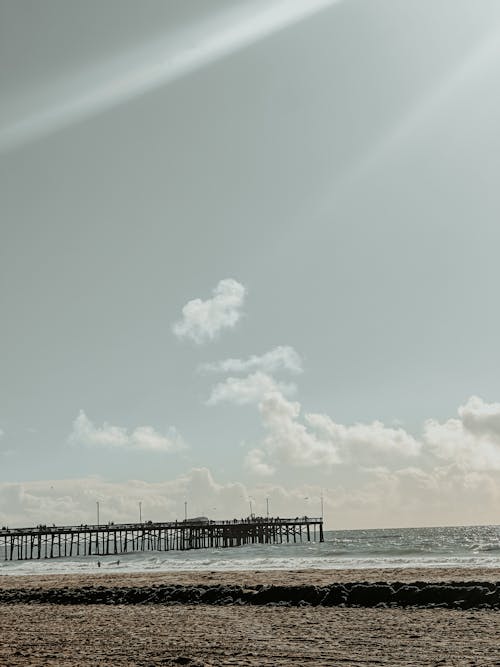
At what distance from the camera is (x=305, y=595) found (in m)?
18.3

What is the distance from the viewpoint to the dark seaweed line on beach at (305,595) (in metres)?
16.9

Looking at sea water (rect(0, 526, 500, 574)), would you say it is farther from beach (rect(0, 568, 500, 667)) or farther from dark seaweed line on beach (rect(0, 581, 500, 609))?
beach (rect(0, 568, 500, 667))

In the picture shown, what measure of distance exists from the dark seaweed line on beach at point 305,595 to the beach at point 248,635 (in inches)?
18.6

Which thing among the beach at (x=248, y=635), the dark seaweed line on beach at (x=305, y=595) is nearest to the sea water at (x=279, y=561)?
the dark seaweed line on beach at (x=305, y=595)

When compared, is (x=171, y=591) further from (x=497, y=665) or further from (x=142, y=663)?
(x=497, y=665)

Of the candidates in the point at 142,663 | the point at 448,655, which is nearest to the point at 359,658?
the point at 448,655

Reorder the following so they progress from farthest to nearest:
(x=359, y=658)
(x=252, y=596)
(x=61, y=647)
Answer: (x=252, y=596), (x=61, y=647), (x=359, y=658)

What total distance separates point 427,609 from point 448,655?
18.4ft

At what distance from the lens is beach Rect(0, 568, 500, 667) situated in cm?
1103

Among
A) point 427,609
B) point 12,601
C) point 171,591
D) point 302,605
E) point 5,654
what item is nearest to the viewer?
point 5,654

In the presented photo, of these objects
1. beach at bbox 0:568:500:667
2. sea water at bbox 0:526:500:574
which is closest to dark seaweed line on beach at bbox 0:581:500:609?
beach at bbox 0:568:500:667

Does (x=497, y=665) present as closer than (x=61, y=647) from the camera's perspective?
Yes

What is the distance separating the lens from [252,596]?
1877cm

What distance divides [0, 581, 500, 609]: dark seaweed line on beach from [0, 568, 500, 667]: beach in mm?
471
